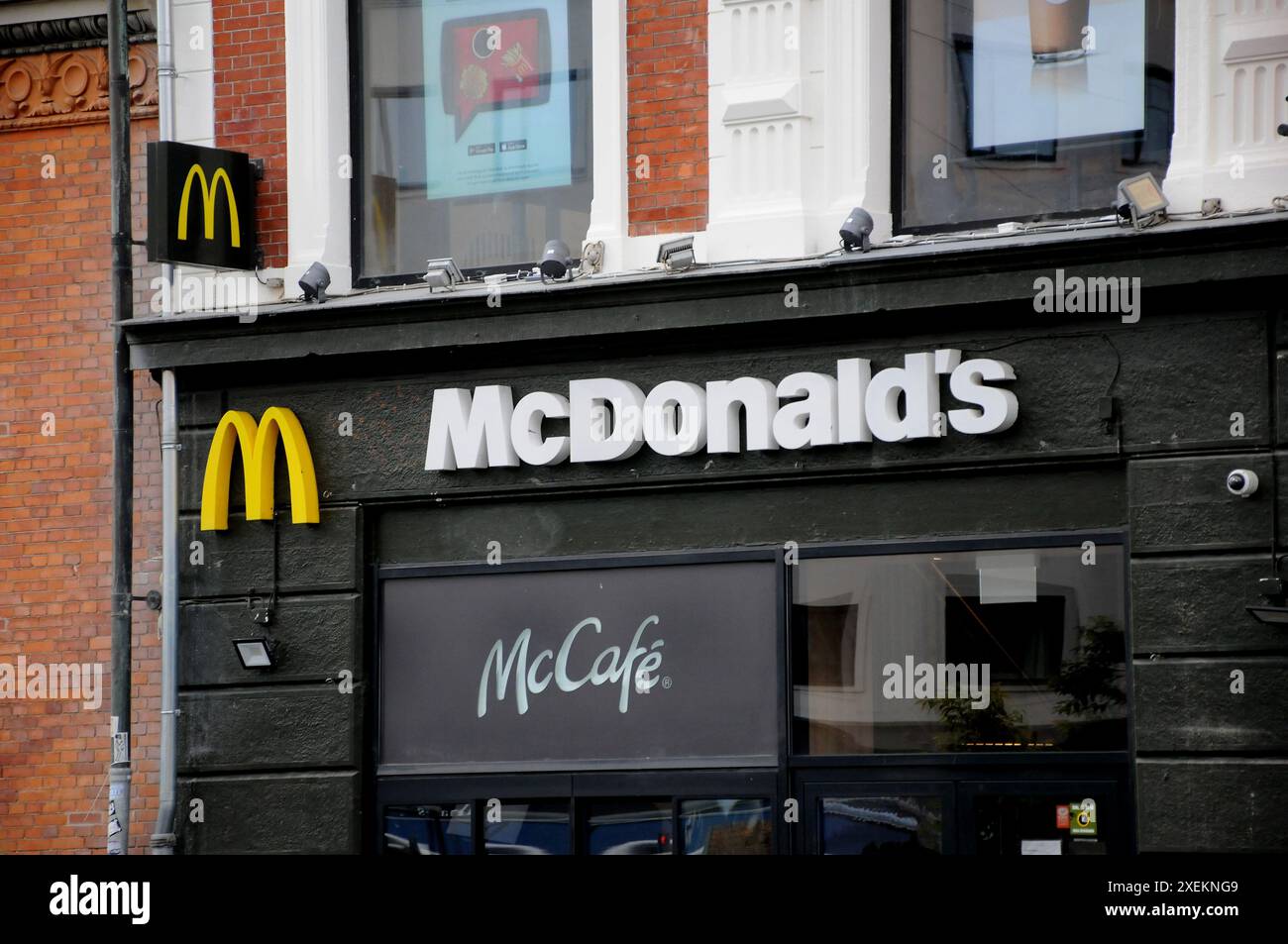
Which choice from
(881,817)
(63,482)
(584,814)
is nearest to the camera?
→ (881,817)

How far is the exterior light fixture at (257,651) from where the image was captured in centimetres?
1227

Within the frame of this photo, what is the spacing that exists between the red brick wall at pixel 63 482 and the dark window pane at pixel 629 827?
10.5ft

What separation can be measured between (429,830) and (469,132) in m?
4.41

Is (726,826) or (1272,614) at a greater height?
(1272,614)

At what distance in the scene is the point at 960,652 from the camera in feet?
35.8

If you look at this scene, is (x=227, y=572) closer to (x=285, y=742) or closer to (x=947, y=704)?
(x=285, y=742)

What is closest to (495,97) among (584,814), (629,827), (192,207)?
(192,207)

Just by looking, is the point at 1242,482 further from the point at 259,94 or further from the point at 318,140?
the point at 259,94

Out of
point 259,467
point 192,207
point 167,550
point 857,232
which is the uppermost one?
point 192,207

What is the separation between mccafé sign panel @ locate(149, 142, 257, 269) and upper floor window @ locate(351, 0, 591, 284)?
82 centimetres

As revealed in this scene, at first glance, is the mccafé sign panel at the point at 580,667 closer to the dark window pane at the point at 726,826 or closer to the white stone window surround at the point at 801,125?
the dark window pane at the point at 726,826

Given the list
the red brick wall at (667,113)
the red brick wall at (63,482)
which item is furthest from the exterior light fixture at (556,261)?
the red brick wall at (63,482)

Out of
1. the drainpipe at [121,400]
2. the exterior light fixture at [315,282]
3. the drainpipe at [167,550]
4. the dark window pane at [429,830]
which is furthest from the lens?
the drainpipe at [121,400]
